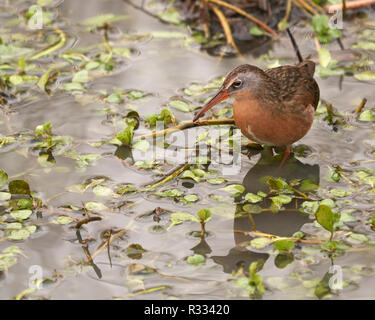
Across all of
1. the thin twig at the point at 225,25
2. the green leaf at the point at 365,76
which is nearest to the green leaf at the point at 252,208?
the green leaf at the point at 365,76

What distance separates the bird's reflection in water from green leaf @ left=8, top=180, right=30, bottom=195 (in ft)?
4.66

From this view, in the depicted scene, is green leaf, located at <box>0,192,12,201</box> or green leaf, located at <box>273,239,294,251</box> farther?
green leaf, located at <box>0,192,12,201</box>

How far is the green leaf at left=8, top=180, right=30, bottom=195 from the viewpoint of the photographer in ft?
14.8

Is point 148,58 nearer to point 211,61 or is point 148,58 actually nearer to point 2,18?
point 211,61

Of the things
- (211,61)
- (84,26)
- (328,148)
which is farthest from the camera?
(84,26)

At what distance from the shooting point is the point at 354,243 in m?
4.23

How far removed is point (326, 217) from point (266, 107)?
117 cm

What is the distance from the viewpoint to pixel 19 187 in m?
4.52

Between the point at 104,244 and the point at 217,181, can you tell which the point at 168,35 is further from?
the point at 104,244

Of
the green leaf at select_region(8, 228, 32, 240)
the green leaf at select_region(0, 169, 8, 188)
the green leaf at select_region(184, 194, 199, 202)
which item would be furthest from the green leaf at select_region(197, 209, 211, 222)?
the green leaf at select_region(0, 169, 8, 188)

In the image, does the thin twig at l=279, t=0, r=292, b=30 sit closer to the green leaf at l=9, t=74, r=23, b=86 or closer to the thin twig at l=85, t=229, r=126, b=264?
the green leaf at l=9, t=74, r=23, b=86
